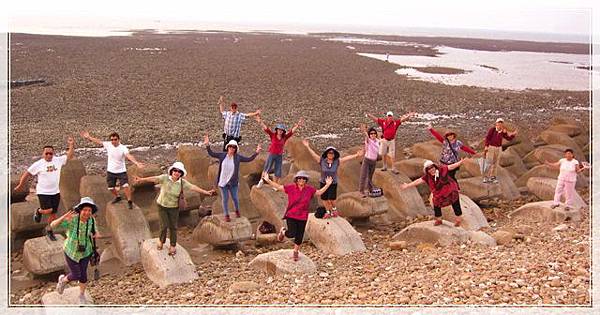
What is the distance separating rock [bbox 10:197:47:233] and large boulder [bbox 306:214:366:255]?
4398 millimetres

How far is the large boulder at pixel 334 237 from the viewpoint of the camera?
31.0 ft

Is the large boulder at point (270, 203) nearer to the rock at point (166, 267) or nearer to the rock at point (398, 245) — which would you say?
the rock at point (398, 245)

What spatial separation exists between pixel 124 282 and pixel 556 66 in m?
57.0

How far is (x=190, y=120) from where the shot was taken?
22.9 meters

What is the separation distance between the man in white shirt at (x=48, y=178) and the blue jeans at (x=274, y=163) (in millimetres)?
3343

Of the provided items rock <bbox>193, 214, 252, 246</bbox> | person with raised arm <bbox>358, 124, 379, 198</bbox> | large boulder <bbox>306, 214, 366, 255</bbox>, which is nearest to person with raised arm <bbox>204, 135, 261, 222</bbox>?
rock <bbox>193, 214, 252, 246</bbox>

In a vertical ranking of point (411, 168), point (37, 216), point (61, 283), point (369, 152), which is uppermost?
point (369, 152)

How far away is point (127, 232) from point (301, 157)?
16.2 feet

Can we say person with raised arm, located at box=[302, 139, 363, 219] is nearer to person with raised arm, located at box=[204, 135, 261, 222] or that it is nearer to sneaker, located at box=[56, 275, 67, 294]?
person with raised arm, located at box=[204, 135, 261, 222]

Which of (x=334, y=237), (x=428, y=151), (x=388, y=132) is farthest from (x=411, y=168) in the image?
(x=334, y=237)

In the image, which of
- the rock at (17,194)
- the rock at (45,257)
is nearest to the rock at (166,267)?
the rock at (45,257)

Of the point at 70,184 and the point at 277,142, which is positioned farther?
the point at 70,184

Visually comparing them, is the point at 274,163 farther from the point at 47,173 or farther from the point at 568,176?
the point at 568,176

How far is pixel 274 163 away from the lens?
11.2 meters
